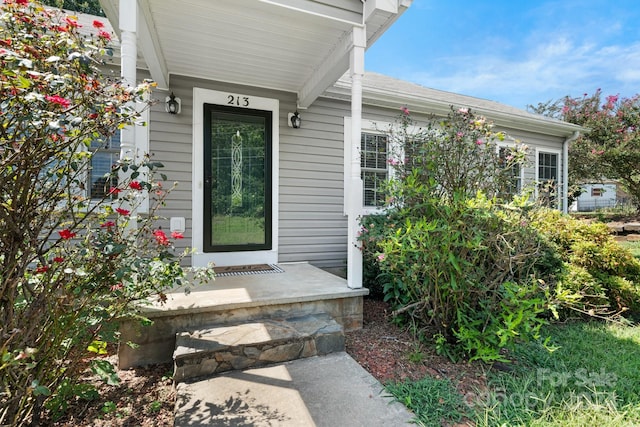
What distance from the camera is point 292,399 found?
6.33ft

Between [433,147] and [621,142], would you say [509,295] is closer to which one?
[433,147]

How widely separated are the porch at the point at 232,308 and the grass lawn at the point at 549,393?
1.05m

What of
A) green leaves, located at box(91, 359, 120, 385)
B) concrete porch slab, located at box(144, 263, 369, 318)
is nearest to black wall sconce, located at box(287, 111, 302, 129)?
concrete porch slab, located at box(144, 263, 369, 318)

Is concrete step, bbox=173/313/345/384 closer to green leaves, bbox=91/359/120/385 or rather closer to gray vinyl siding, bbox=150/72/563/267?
green leaves, bbox=91/359/120/385

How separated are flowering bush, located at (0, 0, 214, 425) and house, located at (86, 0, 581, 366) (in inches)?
27.6

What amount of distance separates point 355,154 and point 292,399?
7.34 ft

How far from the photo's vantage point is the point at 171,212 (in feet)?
13.7

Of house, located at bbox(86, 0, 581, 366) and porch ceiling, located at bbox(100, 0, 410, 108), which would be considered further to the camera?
house, located at bbox(86, 0, 581, 366)

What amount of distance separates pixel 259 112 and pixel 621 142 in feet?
41.4

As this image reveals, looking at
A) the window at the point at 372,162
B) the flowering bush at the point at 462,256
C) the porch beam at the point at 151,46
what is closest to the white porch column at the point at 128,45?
the porch beam at the point at 151,46

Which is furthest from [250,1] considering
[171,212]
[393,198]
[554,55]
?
[554,55]

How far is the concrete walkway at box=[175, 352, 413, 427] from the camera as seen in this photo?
1.75 metres

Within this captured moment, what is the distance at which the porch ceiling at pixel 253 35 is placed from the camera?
9.48 feet

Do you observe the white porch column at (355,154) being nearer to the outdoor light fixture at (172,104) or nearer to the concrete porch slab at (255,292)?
the concrete porch slab at (255,292)
